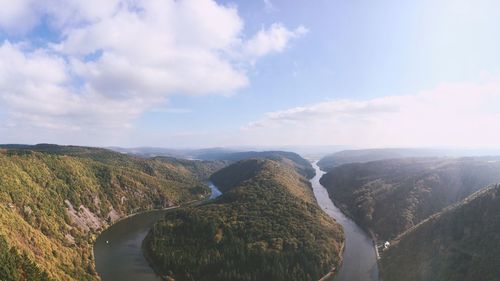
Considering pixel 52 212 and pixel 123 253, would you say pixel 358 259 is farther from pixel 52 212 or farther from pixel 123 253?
pixel 52 212

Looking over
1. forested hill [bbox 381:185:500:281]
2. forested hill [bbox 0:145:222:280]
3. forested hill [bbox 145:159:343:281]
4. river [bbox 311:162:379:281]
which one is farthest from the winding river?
forested hill [bbox 381:185:500:281]

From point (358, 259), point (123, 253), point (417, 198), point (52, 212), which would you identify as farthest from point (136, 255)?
point (417, 198)

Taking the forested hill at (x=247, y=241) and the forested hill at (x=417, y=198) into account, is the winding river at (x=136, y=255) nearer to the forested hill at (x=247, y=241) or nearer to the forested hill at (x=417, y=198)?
the forested hill at (x=247, y=241)

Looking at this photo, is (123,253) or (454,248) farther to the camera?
(123,253)

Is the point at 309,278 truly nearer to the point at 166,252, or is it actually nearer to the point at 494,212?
the point at 166,252

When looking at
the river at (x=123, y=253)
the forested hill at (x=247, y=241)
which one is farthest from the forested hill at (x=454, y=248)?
the river at (x=123, y=253)
